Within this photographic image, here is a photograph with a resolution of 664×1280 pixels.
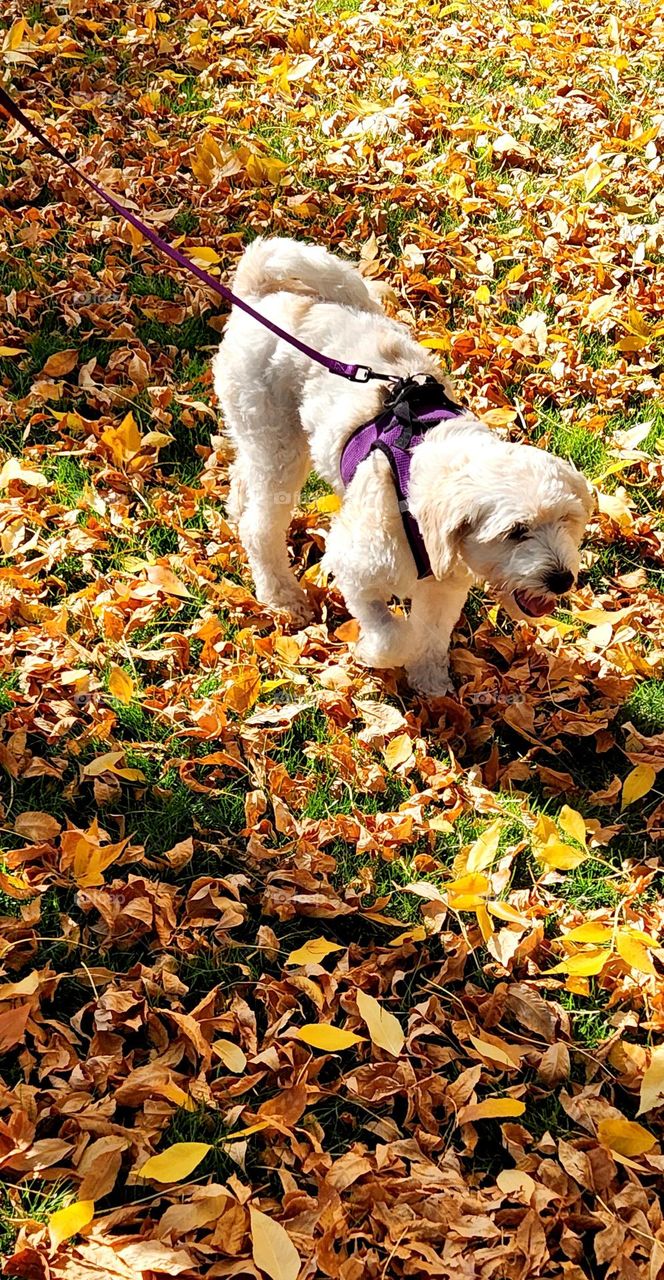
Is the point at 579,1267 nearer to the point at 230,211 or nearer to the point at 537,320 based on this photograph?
the point at 537,320

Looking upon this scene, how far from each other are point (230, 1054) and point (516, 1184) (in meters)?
0.87

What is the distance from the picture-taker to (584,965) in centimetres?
320

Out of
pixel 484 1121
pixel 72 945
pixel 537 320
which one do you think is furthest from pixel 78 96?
pixel 484 1121

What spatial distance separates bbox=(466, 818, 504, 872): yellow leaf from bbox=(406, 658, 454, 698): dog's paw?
2.20 ft

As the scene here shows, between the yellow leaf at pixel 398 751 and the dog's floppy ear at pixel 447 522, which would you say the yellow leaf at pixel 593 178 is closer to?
the dog's floppy ear at pixel 447 522

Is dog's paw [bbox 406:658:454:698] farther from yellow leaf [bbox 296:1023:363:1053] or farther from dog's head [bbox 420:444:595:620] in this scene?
yellow leaf [bbox 296:1023:363:1053]

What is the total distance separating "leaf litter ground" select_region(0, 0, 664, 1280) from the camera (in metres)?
2.74

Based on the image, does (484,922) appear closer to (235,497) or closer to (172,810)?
(172,810)

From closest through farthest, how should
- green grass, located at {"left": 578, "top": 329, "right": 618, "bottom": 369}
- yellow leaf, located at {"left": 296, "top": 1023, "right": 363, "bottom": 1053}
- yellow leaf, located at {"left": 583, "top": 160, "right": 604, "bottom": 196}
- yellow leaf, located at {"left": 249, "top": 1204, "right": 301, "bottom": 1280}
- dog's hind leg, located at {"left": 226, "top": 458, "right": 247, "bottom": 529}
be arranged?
yellow leaf, located at {"left": 249, "top": 1204, "right": 301, "bottom": 1280} → yellow leaf, located at {"left": 296, "top": 1023, "right": 363, "bottom": 1053} → dog's hind leg, located at {"left": 226, "top": 458, "right": 247, "bottom": 529} → green grass, located at {"left": 578, "top": 329, "right": 618, "bottom": 369} → yellow leaf, located at {"left": 583, "top": 160, "right": 604, "bottom": 196}

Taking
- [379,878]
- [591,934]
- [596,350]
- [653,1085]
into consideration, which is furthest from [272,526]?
[653,1085]

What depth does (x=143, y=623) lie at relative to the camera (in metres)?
4.20

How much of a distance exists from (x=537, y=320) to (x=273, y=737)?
300cm

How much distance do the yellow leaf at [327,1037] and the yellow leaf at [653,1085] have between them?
0.83 meters

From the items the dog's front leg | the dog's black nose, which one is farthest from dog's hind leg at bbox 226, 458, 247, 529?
the dog's black nose
